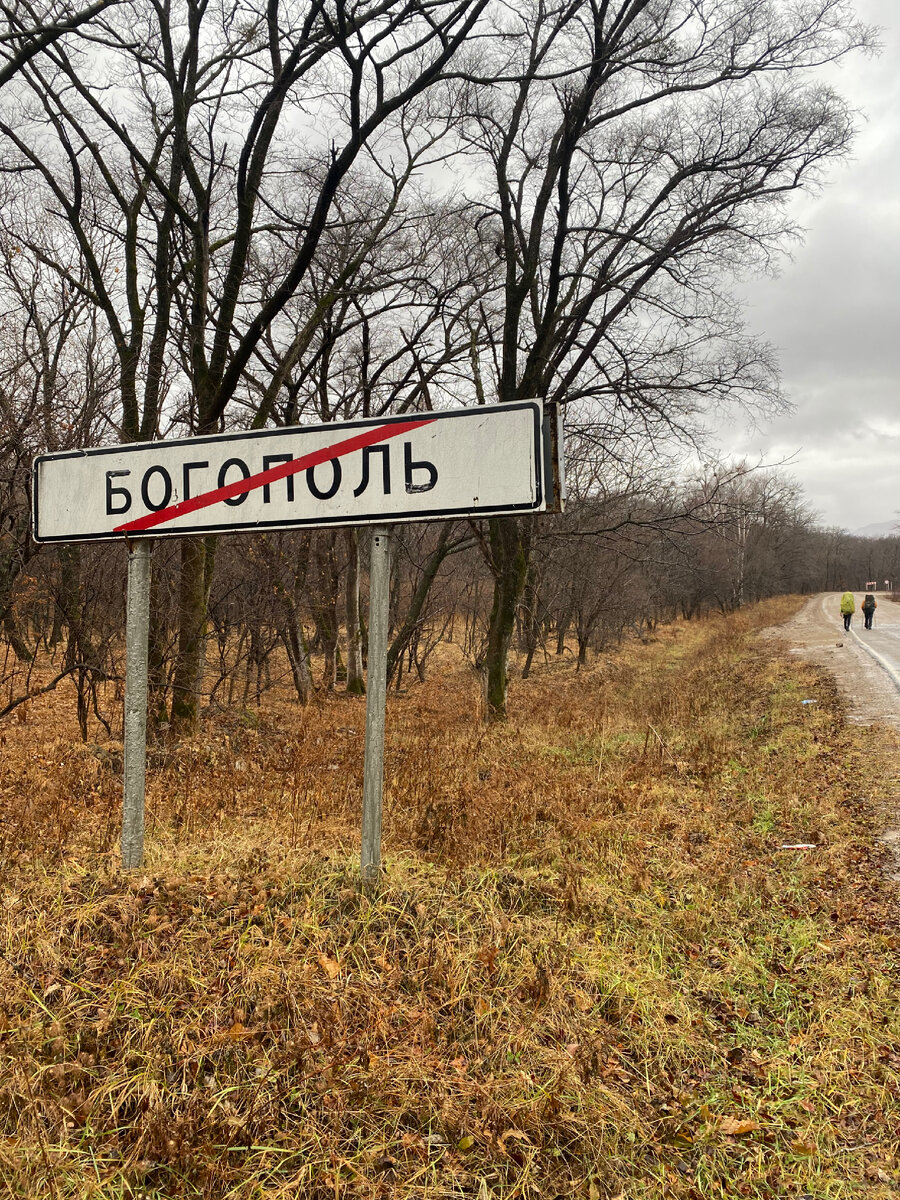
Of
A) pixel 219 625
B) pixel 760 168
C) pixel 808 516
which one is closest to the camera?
pixel 760 168

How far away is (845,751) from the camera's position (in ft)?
25.3

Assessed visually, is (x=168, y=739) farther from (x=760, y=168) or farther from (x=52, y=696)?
(x=760, y=168)

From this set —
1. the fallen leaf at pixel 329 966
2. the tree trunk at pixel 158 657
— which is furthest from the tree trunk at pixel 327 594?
the fallen leaf at pixel 329 966

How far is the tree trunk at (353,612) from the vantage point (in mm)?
14086

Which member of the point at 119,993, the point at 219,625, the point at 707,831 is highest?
the point at 219,625

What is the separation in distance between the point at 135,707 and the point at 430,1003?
1.71m

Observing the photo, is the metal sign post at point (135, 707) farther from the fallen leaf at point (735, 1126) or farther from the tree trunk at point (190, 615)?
the tree trunk at point (190, 615)

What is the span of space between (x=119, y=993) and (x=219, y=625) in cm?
884

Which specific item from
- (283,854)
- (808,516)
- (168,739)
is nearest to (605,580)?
(168,739)

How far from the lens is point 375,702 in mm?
2793

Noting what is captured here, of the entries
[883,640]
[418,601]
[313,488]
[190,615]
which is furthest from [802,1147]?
[883,640]

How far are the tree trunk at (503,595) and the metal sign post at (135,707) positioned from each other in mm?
7886

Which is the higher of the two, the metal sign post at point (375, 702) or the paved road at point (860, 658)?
the metal sign post at point (375, 702)

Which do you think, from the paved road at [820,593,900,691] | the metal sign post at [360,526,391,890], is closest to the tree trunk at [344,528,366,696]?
the paved road at [820,593,900,691]
